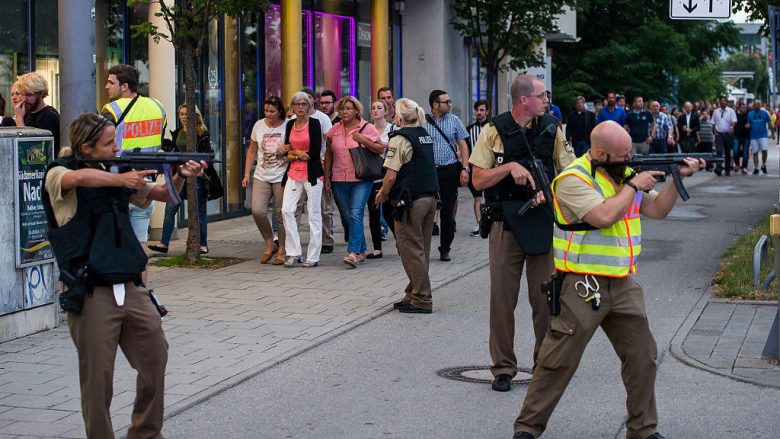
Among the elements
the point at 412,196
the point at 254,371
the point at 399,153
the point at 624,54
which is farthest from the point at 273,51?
the point at 624,54

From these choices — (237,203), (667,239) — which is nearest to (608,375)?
(667,239)

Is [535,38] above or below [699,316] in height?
above

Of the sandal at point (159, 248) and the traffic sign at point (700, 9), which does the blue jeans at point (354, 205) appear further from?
the traffic sign at point (700, 9)

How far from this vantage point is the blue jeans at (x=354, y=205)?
12.8 metres

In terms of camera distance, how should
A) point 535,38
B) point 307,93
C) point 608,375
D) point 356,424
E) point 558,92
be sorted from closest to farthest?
point 356,424 < point 608,375 < point 307,93 < point 535,38 < point 558,92

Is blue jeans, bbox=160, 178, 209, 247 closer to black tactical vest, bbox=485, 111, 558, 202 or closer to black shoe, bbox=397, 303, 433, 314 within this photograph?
black shoe, bbox=397, 303, 433, 314

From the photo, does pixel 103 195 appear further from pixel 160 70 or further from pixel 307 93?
pixel 160 70

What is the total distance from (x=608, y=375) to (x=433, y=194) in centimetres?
303

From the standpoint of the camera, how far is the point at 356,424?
21.6 feet

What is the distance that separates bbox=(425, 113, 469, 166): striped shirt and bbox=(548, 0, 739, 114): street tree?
1000 inches

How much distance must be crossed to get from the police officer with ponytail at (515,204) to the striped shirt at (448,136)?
18.4 ft

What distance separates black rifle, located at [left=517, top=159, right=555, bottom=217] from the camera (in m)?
6.95

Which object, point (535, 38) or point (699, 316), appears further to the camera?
point (535, 38)

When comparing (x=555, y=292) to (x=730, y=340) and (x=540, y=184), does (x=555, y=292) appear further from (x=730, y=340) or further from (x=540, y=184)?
(x=730, y=340)
